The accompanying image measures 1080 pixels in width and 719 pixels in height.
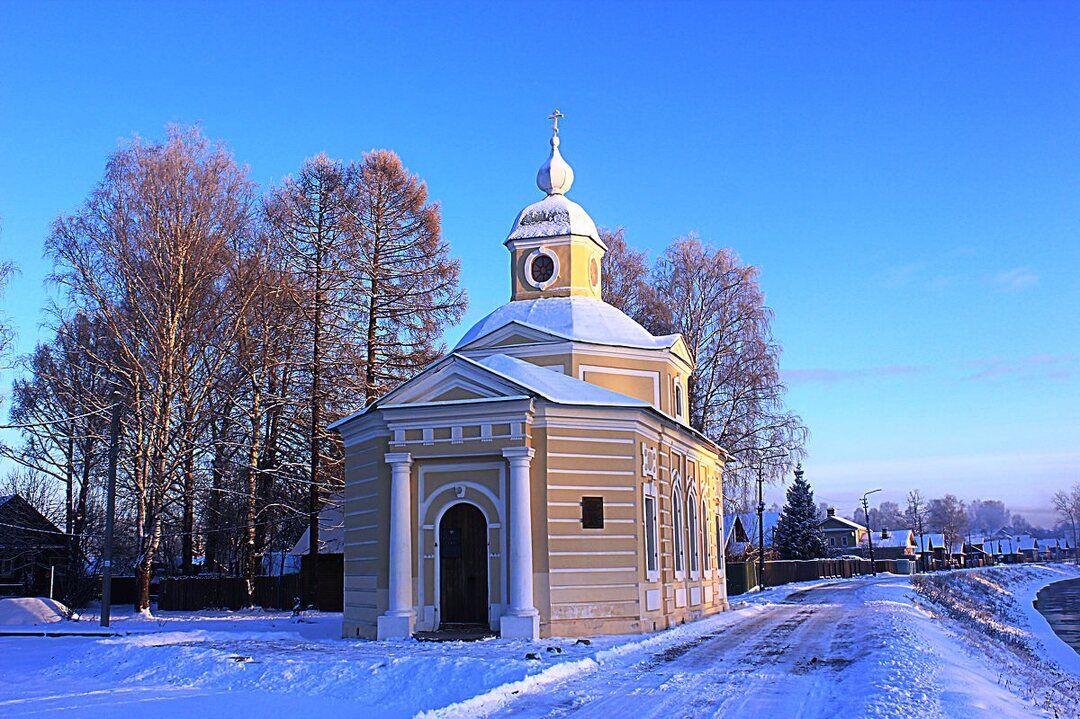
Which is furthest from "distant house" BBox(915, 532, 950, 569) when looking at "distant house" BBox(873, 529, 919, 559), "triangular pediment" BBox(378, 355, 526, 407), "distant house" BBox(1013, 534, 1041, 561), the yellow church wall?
"triangular pediment" BBox(378, 355, 526, 407)

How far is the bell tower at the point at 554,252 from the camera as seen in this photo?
89.2 ft

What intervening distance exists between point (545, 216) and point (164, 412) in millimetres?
12518

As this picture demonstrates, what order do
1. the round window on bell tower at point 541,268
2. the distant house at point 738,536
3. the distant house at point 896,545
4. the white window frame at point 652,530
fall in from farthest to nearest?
1. the distant house at point 896,545
2. the distant house at point 738,536
3. the round window on bell tower at point 541,268
4. the white window frame at point 652,530

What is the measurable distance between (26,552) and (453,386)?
23.5 metres

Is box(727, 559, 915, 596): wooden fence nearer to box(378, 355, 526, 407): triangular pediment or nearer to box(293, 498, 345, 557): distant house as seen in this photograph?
box(293, 498, 345, 557): distant house

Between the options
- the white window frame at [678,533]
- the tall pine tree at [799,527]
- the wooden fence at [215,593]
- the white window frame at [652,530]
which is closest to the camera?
the white window frame at [652,530]

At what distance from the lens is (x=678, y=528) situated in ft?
82.0

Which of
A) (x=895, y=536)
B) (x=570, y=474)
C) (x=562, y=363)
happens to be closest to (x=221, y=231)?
(x=562, y=363)

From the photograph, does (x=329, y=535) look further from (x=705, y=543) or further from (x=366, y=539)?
(x=366, y=539)

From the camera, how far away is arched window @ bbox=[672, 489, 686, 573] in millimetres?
24484

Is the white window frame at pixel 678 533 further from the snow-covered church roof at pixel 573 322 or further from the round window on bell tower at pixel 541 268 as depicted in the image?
the round window on bell tower at pixel 541 268

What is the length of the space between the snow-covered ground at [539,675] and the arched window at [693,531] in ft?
16.5

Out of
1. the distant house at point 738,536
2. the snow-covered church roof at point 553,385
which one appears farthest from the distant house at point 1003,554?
the snow-covered church roof at point 553,385

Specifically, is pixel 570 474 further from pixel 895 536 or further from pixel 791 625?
pixel 895 536
